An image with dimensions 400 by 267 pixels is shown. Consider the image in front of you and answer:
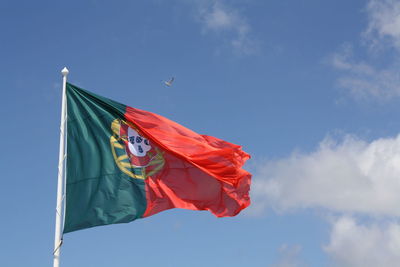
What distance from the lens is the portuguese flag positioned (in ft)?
89.7

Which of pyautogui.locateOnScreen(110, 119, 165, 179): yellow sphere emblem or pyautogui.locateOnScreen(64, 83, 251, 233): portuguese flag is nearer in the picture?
pyautogui.locateOnScreen(64, 83, 251, 233): portuguese flag

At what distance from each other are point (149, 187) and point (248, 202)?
206 inches

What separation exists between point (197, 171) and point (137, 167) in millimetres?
3166

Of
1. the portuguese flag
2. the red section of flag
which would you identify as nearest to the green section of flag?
the portuguese flag

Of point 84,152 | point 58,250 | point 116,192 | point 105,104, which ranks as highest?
point 105,104

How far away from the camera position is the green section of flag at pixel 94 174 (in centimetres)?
2681

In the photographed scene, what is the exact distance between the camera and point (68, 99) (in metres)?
28.7

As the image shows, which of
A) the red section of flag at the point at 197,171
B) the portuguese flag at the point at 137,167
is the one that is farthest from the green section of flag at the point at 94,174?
the red section of flag at the point at 197,171

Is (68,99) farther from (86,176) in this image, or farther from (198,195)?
(198,195)

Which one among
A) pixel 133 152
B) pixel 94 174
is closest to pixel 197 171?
pixel 133 152

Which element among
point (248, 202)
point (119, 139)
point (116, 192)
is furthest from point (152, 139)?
point (248, 202)

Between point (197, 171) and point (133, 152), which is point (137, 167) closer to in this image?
point (133, 152)

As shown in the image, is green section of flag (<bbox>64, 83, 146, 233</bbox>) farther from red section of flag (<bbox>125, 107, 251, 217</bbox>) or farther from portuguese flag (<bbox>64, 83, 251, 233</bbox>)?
red section of flag (<bbox>125, 107, 251, 217</bbox>)

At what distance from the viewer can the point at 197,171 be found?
30484 millimetres
